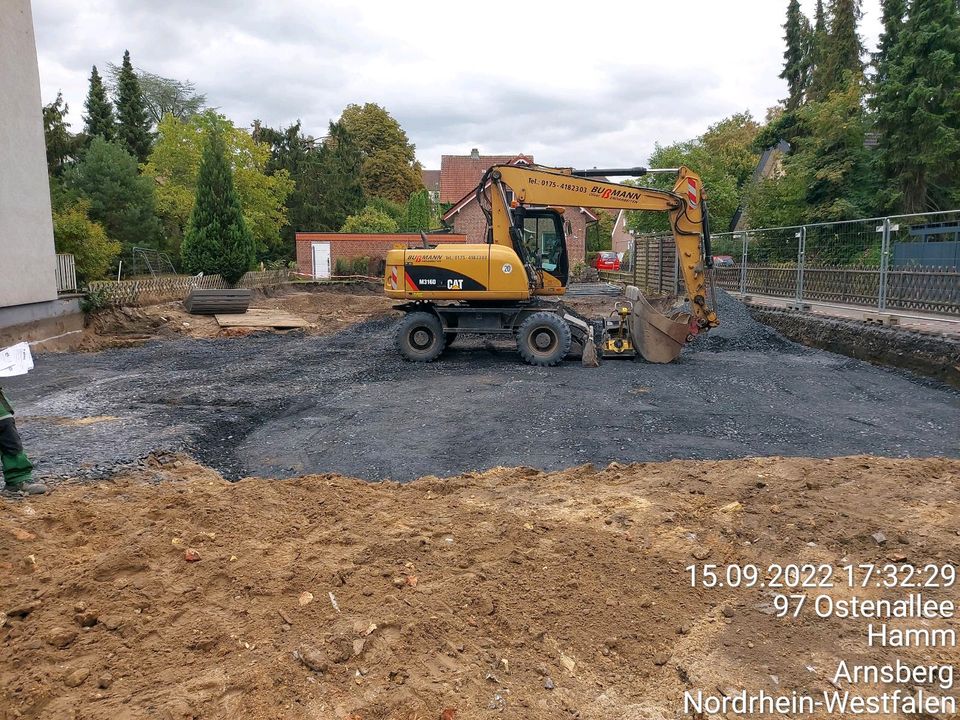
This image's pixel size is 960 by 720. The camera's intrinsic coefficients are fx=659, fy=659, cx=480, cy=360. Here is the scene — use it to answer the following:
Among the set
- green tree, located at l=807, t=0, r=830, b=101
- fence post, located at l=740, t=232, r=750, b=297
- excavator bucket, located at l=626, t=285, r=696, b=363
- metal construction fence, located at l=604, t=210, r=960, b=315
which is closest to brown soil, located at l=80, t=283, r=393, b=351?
excavator bucket, located at l=626, t=285, r=696, b=363

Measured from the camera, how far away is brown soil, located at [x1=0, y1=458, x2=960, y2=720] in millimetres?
2643

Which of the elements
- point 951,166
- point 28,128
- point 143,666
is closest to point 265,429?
point 143,666

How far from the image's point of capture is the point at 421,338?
11.4 metres

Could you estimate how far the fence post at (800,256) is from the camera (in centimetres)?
1321

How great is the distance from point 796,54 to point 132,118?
1593 inches

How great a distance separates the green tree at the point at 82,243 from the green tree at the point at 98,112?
72.9 ft

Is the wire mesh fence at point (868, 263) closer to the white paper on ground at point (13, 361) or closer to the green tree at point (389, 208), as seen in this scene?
the white paper on ground at point (13, 361)

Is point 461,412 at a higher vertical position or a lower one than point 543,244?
lower

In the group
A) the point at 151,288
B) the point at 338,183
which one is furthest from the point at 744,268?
the point at 338,183

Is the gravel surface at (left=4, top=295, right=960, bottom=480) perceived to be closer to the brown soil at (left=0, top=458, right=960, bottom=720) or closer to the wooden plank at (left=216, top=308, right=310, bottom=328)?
the brown soil at (left=0, top=458, right=960, bottom=720)

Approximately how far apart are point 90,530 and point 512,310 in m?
7.78

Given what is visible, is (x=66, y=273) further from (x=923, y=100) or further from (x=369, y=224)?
(x=923, y=100)

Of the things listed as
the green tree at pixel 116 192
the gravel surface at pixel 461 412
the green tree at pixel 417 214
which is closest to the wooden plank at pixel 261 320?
the gravel surface at pixel 461 412

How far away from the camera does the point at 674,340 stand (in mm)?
10523
